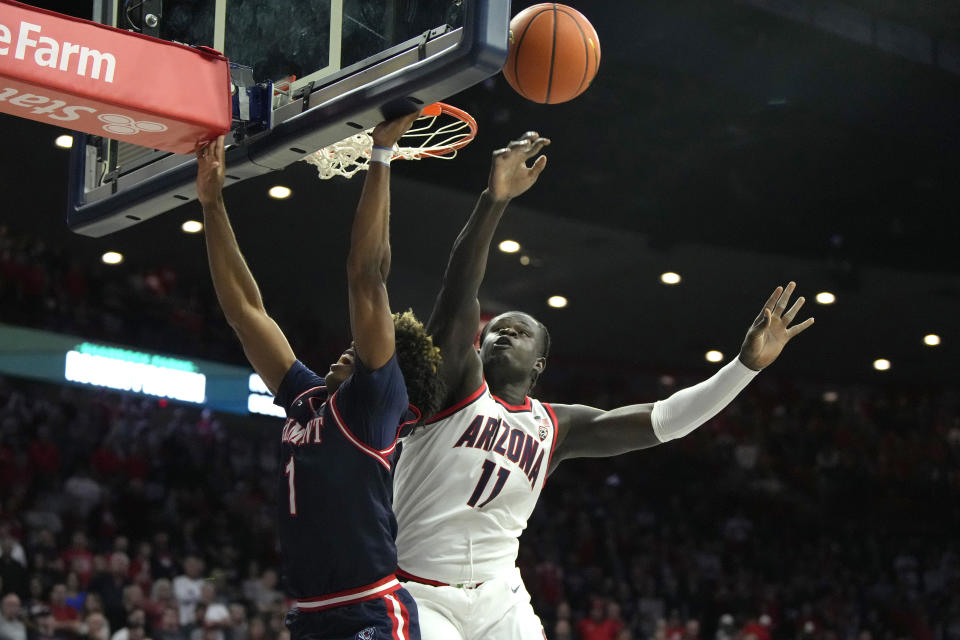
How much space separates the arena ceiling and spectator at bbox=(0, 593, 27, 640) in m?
4.46

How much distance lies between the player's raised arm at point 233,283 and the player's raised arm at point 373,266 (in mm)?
527

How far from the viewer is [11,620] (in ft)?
29.5

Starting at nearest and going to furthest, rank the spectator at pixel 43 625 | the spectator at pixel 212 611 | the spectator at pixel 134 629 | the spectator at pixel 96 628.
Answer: the spectator at pixel 43 625
the spectator at pixel 96 628
the spectator at pixel 134 629
the spectator at pixel 212 611

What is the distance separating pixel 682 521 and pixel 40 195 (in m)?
8.86

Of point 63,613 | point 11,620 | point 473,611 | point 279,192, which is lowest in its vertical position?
point 63,613

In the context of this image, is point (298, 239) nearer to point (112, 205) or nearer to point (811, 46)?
point (811, 46)

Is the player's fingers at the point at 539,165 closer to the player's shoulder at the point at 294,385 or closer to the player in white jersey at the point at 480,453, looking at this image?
the player in white jersey at the point at 480,453

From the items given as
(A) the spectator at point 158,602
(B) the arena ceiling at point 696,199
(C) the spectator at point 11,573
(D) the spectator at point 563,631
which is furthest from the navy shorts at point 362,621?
(D) the spectator at point 563,631

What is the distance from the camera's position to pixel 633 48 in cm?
1035

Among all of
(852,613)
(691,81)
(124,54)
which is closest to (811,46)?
(691,81)

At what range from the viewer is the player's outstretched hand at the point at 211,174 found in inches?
142

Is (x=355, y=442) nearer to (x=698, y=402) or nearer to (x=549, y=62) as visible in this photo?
(x=698, y=402)

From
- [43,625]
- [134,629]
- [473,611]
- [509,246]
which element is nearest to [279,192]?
[509,246]

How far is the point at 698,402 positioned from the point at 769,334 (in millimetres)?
356
